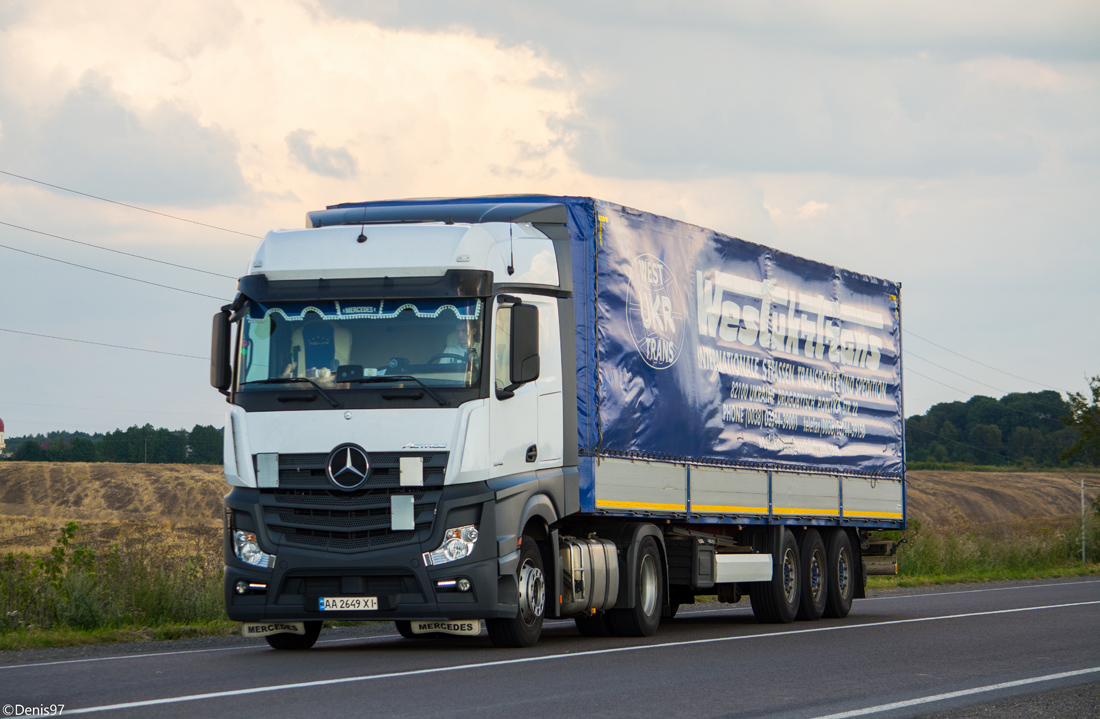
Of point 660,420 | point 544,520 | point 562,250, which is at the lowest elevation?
point 544,520

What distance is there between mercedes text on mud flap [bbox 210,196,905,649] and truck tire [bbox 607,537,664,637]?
0.11 feet

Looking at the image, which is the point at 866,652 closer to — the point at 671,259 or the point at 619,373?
the point at 619,373

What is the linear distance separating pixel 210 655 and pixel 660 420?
5.33m

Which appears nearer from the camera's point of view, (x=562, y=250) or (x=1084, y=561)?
(x=562, y=250)

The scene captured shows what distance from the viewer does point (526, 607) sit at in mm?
12578

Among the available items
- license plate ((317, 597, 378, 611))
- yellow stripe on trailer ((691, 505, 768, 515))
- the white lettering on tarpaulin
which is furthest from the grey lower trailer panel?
license plate ((317, 597, 378, 611))

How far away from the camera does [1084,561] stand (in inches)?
1516

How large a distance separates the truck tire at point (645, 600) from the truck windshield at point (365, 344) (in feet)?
12.2

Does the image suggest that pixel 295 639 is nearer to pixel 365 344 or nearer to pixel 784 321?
pixel 365 344

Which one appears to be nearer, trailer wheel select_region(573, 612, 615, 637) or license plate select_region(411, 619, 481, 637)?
license plate select_region(411, 619, 481, 637)

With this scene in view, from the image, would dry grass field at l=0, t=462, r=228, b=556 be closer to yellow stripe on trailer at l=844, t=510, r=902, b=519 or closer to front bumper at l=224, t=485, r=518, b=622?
yellow stripe on trailer at l=844, t=510, r=902, b=519

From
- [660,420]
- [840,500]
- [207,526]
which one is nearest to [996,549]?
[840,500]

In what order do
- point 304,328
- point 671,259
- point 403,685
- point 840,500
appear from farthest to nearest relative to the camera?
1. point 840,500
2. point 671,259
3. point 304,328
4. point 403,685

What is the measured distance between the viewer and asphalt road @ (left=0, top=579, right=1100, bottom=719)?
873 centimetres
